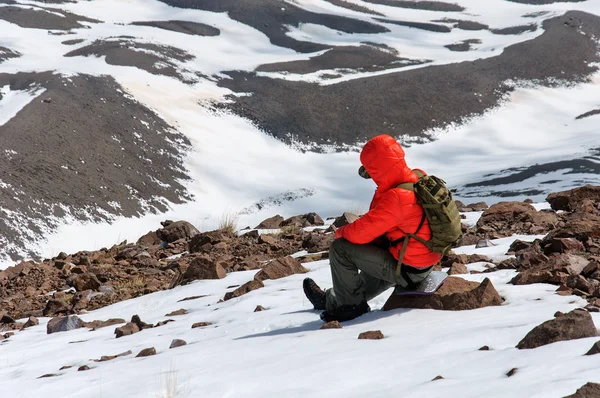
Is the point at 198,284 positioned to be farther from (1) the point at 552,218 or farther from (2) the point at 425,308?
(1) the point at 552,218

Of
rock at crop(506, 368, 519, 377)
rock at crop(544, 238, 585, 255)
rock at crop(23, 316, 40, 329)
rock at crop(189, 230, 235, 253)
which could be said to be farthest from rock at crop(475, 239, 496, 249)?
rock at crop(23, 316, 40, 329)

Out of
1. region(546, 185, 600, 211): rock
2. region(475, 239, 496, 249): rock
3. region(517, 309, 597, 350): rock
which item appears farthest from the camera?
region(546, 185, 600, 211): rock

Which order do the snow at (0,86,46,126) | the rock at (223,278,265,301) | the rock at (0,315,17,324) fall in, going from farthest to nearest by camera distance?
the snow at (0,86,46,126)
the rock at (0,315,17,324)
the rock at (223,278,265,301)

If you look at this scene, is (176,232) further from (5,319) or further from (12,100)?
(12,100)

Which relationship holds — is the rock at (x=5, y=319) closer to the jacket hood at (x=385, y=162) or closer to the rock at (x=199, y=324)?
the rock at (x=199, y=324)

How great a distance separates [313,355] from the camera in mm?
4109

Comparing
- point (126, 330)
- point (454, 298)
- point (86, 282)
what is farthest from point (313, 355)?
point (86, 282)

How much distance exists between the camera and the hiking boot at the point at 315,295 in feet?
18.4

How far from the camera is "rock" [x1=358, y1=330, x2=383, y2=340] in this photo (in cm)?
437

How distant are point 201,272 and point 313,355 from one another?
4198 mm

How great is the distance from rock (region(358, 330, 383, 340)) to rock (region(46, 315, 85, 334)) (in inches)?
135

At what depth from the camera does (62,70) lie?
33.7m

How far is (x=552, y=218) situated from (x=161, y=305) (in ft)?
17.1

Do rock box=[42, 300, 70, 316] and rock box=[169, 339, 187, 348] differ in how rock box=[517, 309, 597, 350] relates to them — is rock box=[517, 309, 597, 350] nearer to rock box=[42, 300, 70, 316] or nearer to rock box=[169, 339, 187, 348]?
rock box=[169, 339, 187, 348]
